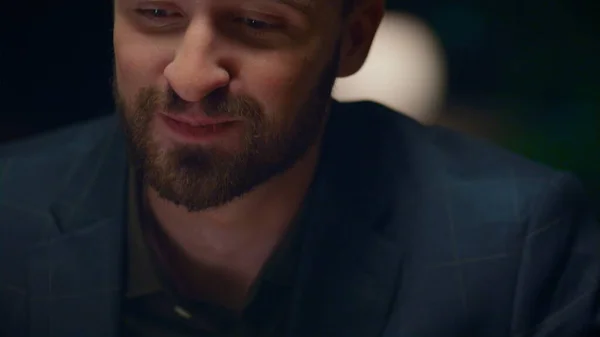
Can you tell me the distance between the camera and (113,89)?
0.85 meters

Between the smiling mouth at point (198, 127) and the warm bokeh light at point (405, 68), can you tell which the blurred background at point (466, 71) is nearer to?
the warm bokeh light at point (405, 68)

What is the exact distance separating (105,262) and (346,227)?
0.25m

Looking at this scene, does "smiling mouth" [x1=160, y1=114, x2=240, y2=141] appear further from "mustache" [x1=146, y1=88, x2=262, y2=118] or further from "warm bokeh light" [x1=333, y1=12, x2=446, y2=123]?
"warm bokeh light" [x1=333, y1=12, x2=446, y2=123]

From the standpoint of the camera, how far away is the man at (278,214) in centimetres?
78

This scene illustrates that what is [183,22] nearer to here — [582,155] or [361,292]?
[361,292]

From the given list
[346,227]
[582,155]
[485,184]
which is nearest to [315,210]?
[346,227]

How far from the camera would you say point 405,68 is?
867mm

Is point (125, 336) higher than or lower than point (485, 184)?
lower

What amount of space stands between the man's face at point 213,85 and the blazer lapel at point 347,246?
0.08 m

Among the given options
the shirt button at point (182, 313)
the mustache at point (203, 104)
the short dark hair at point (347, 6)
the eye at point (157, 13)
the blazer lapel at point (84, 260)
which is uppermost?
the short dark hair at point (347, 6)

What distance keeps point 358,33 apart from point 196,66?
209 mm

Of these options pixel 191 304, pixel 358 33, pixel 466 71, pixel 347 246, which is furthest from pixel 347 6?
pixel 191 304

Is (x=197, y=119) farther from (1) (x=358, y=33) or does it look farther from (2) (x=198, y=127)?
(1) (x=358, y=33)

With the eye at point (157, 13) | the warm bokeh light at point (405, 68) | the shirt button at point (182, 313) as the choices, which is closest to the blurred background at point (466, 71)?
the warm bokeh light at point (405, 68)
